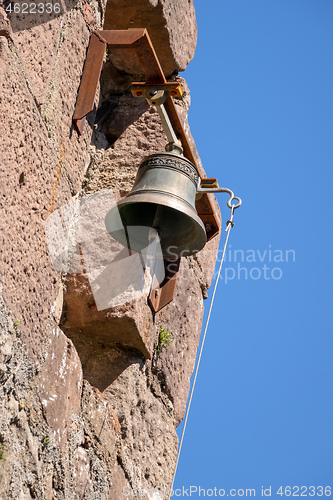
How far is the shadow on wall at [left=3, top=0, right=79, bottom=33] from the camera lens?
7.32 ft

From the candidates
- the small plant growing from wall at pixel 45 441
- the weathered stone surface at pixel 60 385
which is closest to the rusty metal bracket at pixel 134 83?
the weathered stone surface at pixel 60 385

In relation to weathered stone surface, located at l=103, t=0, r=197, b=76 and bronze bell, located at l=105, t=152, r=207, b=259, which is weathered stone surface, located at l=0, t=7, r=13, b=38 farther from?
weathered stone surface, located at l=103, t=0, r=197, b=76

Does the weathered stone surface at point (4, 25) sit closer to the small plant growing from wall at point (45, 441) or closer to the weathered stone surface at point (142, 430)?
the small plant growing from wall at point (45, 441)

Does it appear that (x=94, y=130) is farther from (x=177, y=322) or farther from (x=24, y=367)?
(x=24, y=367)

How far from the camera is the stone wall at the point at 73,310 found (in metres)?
2.14

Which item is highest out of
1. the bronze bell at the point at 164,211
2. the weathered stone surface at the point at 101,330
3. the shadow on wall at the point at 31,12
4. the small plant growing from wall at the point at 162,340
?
the shadow on wall at the point at 31,12

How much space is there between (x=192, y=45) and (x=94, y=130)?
1.00 metres

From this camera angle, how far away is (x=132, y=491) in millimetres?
2686

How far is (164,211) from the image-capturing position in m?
2.80

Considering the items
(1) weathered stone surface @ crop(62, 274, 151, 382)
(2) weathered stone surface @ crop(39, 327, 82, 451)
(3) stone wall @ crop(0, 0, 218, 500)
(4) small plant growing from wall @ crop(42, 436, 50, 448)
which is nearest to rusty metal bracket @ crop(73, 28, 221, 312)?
(3) stone wall @ crop(0, 0, 218, 500)

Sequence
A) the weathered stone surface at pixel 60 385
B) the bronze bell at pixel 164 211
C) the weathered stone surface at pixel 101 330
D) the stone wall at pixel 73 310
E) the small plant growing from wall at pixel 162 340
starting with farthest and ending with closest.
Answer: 1. the small plant growing from wall at pixel 162 340
2. the weathered stone surface at pixel 101 330
3. the bronze bell at pixel 164 211
4. the weathered stone surface at pixel 60 385
5. the stone wall at pixel 73 310

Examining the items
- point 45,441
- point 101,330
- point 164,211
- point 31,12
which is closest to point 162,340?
point 101,330

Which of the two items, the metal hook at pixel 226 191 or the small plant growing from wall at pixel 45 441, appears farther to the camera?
the metal hook at pixel 226 191

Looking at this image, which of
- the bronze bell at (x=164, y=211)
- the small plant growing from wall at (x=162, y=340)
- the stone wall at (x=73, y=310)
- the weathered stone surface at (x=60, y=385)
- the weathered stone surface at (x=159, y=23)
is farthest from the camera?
the weathered stone surface at (x=159, y=23)
